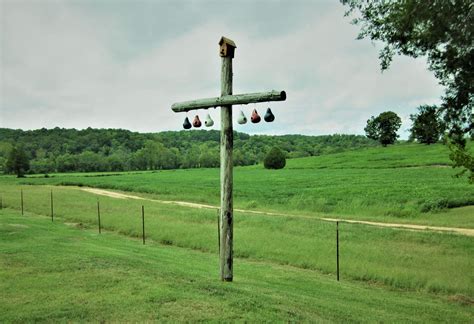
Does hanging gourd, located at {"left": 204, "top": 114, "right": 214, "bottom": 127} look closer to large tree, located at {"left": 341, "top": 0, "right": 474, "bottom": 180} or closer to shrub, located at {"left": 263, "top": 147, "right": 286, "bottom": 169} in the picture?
large tree, located at {"left": 341, "top": 0, "right": 474, "bottom": 180}

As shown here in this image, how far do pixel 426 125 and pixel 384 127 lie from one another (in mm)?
87224

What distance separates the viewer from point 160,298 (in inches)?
224

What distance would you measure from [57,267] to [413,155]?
222 ft

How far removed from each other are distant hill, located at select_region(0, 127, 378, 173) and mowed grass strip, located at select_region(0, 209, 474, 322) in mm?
100081

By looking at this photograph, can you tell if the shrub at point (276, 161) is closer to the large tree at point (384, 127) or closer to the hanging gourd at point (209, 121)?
the large tree at point (384, 127)

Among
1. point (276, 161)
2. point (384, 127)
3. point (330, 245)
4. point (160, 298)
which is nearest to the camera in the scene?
point (160, 298)

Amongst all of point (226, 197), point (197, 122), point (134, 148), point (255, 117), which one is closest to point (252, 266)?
point (226, 197)

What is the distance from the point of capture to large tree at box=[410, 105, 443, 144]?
29.6 feet

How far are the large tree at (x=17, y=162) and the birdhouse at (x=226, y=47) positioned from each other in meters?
87.3

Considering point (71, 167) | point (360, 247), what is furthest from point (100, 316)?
point (71, 167)

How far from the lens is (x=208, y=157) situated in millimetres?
117312

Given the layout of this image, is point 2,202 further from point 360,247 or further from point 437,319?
point 437,319

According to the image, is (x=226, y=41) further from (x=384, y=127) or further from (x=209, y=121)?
(x=384, y=127)

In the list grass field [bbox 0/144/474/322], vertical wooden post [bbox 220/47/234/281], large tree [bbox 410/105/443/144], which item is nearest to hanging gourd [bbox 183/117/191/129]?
vertical wooden post [bbox 220/47/234/281]
